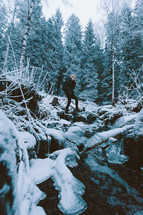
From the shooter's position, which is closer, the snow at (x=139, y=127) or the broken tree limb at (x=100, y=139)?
the snow at (x=139, y=127)

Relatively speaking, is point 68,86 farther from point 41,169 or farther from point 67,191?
point 67,191

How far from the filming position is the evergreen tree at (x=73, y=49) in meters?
18.2

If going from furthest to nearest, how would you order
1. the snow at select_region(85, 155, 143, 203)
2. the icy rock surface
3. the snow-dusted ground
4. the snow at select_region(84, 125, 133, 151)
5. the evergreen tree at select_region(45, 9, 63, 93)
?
the evergreen tree at select_region(45, 9, 63, 93)
the snow at select_region(84, 125, 133, 151)
the snow at select_region(85, 155, 143, 203)
the icy rock surface
the snow-dusted ground

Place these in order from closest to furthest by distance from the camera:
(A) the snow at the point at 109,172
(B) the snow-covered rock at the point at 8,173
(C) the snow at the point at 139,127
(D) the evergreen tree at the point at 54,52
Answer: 1. (B) the snow-covered rock at the point at 8,173
2. (A) the snow at the point at 109,172
3. (C) the snow at the point at 139,127
4. (D) the evergreen tree at the point at 54,52

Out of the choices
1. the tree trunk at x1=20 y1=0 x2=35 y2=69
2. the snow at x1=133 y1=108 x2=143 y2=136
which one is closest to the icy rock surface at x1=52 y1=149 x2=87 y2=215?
the snow at x1=133 y1=108 x2=143 y2=136

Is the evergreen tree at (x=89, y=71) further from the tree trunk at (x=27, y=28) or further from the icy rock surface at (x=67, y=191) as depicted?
the icy rock surface at (x=67, y=191)

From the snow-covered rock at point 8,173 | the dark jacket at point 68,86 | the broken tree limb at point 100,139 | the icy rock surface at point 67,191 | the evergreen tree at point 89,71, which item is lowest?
the icy rock surface at point 67,191

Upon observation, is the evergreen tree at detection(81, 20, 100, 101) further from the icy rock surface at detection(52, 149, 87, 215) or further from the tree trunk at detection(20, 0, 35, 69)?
the icy rock surface at detection(52, 149, 87, 215)

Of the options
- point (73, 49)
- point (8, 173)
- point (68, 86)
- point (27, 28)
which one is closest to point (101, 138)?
point (8, 173)

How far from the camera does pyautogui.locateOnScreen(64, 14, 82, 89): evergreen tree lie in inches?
718

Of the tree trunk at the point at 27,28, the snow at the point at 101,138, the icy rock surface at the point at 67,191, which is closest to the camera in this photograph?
the icy rock surface at the point at 67,191

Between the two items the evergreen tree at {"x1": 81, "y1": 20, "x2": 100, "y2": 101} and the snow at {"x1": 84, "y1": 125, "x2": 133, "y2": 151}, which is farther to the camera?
the evergreen tree at {"x1": 81, "y1": 20, "x2": 100, "y2": 101}

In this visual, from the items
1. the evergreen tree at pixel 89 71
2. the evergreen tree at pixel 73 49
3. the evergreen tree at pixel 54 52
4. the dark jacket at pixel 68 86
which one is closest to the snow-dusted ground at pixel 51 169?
the dark jacket at pixel 68 86

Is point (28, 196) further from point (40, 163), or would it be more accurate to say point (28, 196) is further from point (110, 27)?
point (110, 27)
